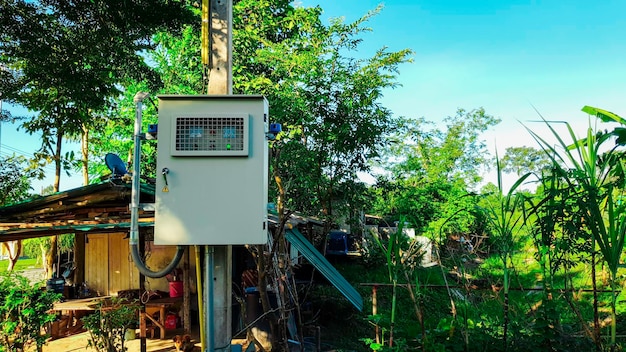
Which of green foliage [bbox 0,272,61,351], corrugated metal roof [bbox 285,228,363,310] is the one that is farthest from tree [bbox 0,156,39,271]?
corrugated metal roof [bbox 285,228,363,310]

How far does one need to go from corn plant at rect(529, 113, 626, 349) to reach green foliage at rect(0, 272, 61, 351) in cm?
421

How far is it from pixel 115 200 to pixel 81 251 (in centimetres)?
356

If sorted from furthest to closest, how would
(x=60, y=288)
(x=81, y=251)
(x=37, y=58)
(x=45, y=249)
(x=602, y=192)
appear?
1. (x=45, y=249)
2. (x=81, y=251)
3. (x=60, y=288)
4. (x=37, y=58)
5. (x=602, y=192)

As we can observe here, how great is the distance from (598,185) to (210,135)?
2.25 m

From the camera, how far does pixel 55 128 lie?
183 inches

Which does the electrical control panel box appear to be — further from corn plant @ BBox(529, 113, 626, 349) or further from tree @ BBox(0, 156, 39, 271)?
tree @ BBox(0, 156, 39, 271)

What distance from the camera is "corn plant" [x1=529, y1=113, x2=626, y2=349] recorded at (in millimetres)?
1895

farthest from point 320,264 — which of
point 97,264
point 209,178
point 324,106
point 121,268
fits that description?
point 97,264

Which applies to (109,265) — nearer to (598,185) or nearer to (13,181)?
(13,181)

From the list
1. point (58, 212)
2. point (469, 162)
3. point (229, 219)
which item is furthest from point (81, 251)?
point (469, 162)

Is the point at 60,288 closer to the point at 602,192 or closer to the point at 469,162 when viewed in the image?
the point at 602,192

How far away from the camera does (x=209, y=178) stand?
1.99 metres

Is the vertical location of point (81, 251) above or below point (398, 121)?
below

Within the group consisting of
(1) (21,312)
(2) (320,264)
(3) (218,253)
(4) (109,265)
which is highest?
(3) (218,253)
